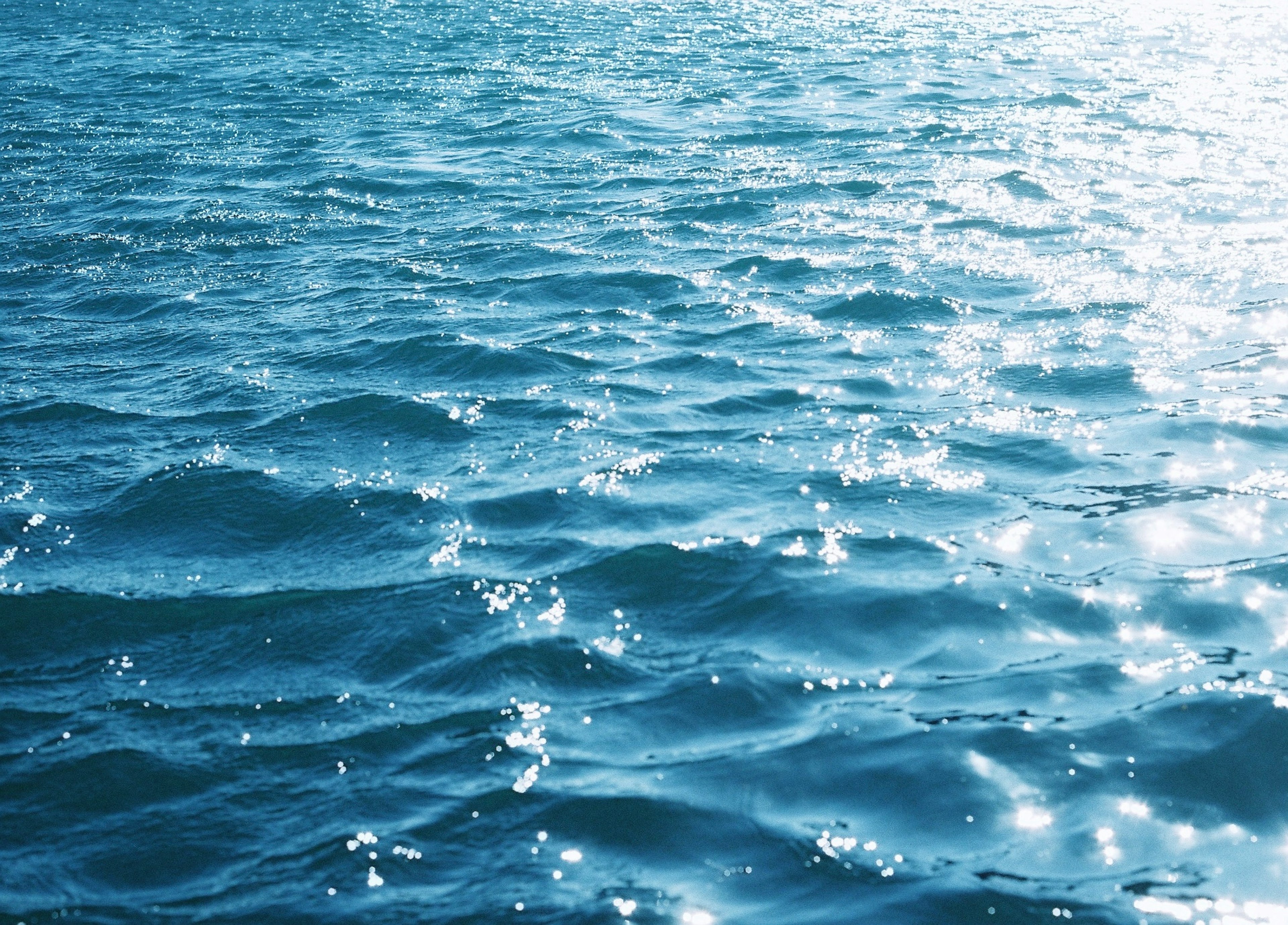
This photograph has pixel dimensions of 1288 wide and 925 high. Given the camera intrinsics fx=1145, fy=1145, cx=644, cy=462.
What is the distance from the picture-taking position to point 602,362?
23.3ft

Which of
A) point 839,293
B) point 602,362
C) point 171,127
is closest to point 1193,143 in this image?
point 839,293

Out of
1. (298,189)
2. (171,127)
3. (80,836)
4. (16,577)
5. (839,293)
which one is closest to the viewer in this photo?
(80,836)

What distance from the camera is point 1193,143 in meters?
11.3

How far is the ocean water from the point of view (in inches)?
138

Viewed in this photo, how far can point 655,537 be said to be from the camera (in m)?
5.11

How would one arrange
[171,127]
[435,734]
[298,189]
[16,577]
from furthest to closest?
[171,127]
[298,189]
[16,577]
[435,734]

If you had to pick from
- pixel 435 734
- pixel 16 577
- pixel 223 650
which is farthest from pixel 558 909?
pixel 16 577

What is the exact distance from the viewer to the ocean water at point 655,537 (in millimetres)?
3510

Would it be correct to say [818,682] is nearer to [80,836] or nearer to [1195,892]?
[1195,892]

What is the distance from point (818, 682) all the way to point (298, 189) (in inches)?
341

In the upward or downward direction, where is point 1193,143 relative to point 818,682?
upward

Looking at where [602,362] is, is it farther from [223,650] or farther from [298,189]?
[298,189]

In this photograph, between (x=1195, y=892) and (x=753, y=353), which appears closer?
(x=1195, y=892)

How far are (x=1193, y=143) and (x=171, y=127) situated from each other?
11263 mm
